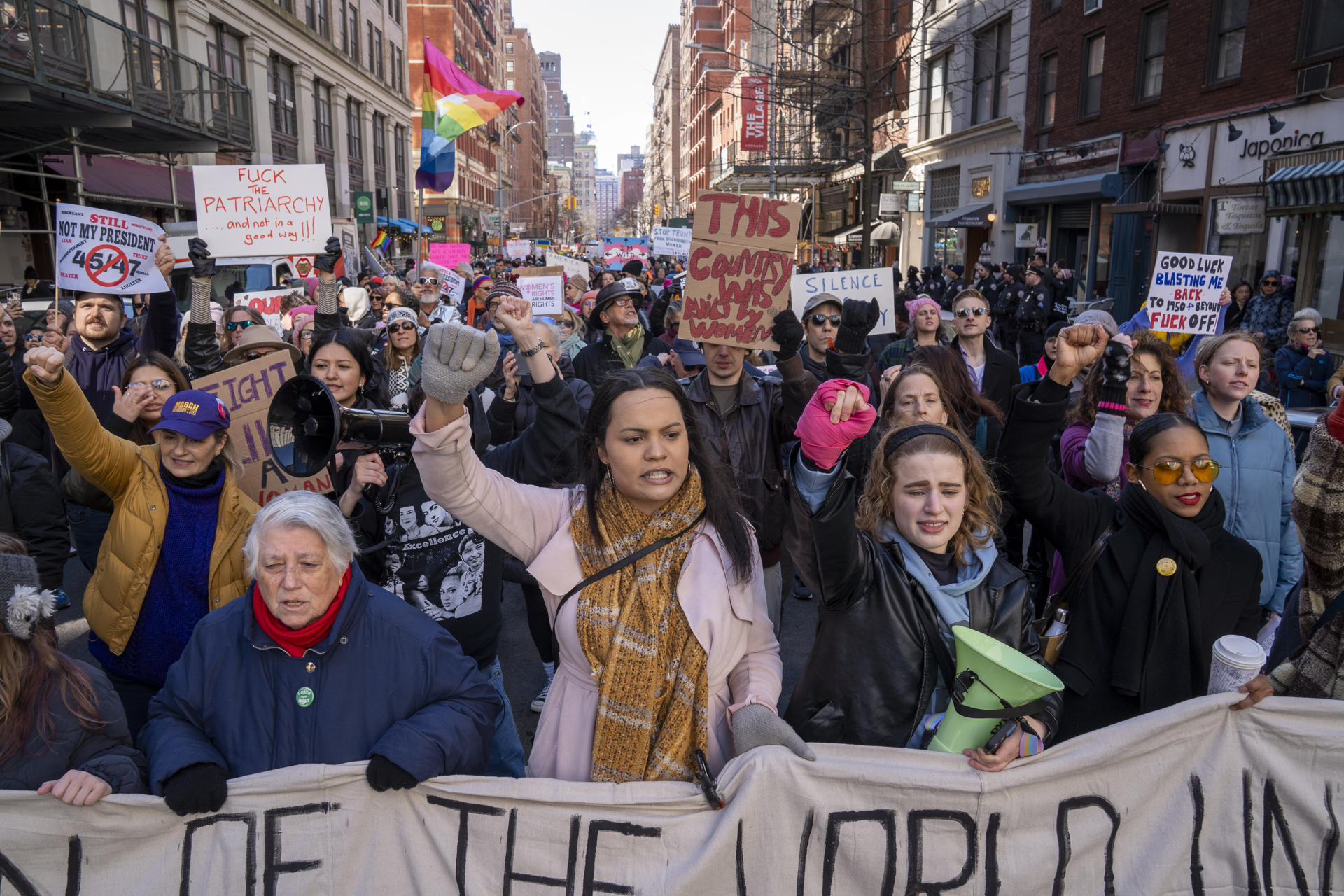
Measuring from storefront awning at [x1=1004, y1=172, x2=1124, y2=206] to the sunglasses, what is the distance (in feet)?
57.0

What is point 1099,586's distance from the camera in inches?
111

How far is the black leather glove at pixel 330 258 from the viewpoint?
239 inches

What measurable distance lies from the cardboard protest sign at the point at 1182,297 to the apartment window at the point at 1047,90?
1546 centimetres

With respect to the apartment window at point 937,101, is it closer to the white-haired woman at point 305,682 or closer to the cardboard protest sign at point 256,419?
the cardboard protest sign at point 256,419

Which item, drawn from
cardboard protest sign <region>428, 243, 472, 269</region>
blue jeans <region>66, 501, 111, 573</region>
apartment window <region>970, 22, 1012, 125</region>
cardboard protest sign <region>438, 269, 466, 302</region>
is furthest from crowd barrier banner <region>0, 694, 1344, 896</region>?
apartment window <region>970, 22, 1012, 125</region>

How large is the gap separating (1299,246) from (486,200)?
7571cm

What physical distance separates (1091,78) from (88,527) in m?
21.2

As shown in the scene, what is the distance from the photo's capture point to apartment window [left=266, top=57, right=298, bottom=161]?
27.9 metres

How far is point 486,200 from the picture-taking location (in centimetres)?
8194

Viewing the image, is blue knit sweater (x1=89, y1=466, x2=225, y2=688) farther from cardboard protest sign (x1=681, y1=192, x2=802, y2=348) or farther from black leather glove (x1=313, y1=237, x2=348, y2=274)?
black leather glove (x1=313, y1=237, x2=348, y2=274)

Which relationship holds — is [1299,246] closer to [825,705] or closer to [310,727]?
[825,705]

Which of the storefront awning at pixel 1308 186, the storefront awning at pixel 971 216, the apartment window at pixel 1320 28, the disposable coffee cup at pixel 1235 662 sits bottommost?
the disposable coffee cup at pixel 1235 662

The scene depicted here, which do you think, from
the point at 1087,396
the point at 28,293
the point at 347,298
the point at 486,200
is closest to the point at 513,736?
the point at 1087,396

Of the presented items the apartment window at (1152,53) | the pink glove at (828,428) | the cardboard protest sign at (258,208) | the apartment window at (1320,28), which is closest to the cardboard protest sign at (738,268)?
the pink glove at (828,428)
